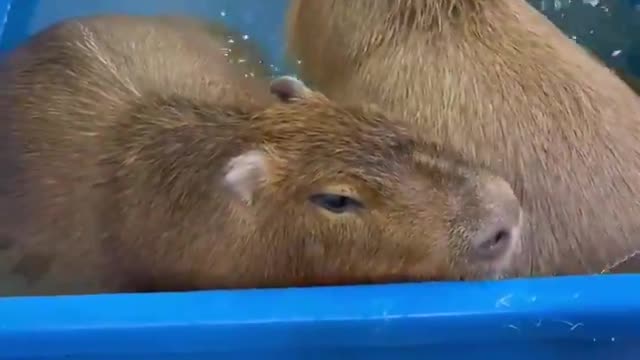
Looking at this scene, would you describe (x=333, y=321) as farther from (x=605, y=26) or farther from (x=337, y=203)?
(x=605, y=26)

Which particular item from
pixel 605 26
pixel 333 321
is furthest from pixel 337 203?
pixel 605 26

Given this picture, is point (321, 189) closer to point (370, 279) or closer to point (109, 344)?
point (370, 279)

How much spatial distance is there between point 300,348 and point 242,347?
2.6 inches

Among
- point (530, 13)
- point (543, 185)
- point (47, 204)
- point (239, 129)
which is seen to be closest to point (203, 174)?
point (239, 129)

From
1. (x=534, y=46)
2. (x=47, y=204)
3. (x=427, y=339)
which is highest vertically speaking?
(x=534, y=46)

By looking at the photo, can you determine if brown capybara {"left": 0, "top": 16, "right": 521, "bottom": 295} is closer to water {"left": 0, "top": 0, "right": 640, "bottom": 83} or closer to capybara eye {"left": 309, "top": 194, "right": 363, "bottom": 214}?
capybara eye {"left": 309, "top": 194, "right": 363, "bottom": 214}

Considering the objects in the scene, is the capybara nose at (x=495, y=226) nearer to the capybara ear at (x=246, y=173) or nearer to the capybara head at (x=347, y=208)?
the capybara head at (x=347, y=208)

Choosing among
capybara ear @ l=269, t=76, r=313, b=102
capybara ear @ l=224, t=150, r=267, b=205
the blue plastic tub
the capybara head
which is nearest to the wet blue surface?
the blue plastic tub

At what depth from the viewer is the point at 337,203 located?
1.46 meters

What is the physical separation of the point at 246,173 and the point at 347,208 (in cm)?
15

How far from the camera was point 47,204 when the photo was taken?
176 cm

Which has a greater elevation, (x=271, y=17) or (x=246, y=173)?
(x=246, y=173)

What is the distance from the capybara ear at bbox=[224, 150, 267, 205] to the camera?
1.49 metres

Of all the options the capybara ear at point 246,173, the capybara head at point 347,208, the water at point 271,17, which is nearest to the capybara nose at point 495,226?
the capybara head at point 347,208
